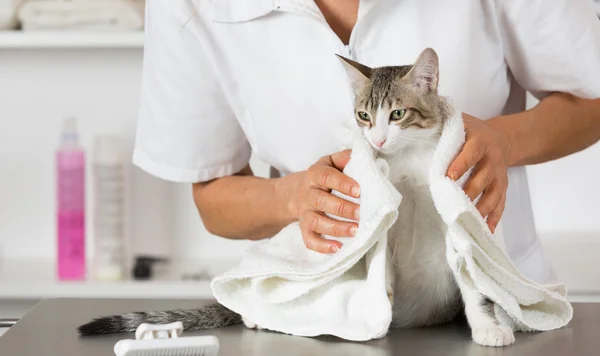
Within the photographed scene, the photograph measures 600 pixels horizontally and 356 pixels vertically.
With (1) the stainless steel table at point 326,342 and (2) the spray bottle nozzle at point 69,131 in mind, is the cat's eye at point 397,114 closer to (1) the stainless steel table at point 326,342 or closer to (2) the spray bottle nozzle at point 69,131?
(1) the stainless steel table at point 326,342

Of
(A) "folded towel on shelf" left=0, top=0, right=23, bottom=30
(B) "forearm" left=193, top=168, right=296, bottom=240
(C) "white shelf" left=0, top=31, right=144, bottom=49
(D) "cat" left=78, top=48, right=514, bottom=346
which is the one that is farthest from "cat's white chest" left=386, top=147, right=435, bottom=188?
(A) "folded towel on shelf" left=0, top=0, right=23, bottom=30

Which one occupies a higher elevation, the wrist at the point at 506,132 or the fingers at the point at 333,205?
the wrist at the point at 506,132

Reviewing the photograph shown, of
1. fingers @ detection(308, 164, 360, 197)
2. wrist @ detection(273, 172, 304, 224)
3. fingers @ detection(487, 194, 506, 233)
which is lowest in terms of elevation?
wrist @ detection(273, 172, 304, 224)

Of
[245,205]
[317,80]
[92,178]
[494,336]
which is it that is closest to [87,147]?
[92,178]

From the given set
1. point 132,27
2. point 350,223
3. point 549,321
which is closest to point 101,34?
point 132,27

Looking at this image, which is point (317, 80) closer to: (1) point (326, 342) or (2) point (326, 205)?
(2) point (326, 205)

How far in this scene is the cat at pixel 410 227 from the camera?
0.99 metres

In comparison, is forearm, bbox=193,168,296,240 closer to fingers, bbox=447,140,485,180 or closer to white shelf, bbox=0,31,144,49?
fingers, bbox=447,140,485,180

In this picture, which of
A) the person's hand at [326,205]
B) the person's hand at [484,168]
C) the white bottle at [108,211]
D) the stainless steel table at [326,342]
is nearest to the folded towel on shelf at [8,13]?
the white bottle at [108,211]

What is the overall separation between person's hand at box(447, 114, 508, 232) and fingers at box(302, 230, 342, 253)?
0.17 meters

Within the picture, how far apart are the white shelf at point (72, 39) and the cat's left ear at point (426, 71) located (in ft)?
4.13

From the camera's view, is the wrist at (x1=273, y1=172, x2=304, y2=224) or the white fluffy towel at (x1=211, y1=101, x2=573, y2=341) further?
the wrist at (x1=273, y1=172, x2=304, y2=224)

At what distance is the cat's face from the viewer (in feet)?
3.35

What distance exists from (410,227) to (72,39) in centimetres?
140
